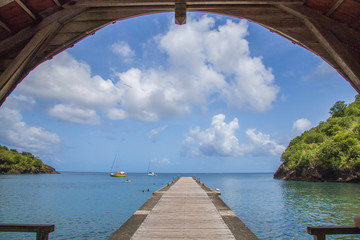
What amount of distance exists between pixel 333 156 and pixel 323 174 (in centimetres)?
720

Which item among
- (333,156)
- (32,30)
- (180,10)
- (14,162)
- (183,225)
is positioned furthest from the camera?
(14,162)

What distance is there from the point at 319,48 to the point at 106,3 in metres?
3.83

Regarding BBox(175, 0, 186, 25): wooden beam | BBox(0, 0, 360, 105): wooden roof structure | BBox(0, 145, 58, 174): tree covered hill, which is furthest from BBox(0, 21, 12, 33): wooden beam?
BBox(0, 145, 58, 174): tree covered hill

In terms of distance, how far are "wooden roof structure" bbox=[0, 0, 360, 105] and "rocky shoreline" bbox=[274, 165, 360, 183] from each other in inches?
2106

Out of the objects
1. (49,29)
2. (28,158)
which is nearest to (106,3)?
(49,29)

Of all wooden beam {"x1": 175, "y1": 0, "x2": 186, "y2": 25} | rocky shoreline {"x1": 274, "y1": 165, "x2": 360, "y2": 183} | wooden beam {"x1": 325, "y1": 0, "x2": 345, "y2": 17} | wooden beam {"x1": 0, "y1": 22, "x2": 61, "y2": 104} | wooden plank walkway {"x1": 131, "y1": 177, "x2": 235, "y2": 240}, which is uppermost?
wooden beam {"x1": 175, "y1": 0, "x2": 186, "y2": 25}

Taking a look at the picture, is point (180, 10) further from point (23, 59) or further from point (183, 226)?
point (183, 226)

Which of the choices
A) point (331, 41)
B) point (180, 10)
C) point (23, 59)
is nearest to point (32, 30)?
point (23, 59)

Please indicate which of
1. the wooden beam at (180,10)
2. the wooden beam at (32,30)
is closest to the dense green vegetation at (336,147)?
the wooden beam at (180,10)

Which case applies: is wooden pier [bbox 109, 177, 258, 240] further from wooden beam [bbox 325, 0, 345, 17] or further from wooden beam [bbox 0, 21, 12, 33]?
wooden beam [bbox 325, 0, 345, 17]

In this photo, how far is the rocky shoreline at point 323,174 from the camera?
48.2 metres

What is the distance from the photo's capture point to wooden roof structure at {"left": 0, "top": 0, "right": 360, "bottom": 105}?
3.93m

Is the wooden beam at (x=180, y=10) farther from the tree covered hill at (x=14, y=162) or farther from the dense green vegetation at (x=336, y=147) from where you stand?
the tree covered hill at (x=14, y=162)

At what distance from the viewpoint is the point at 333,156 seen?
170 feet
